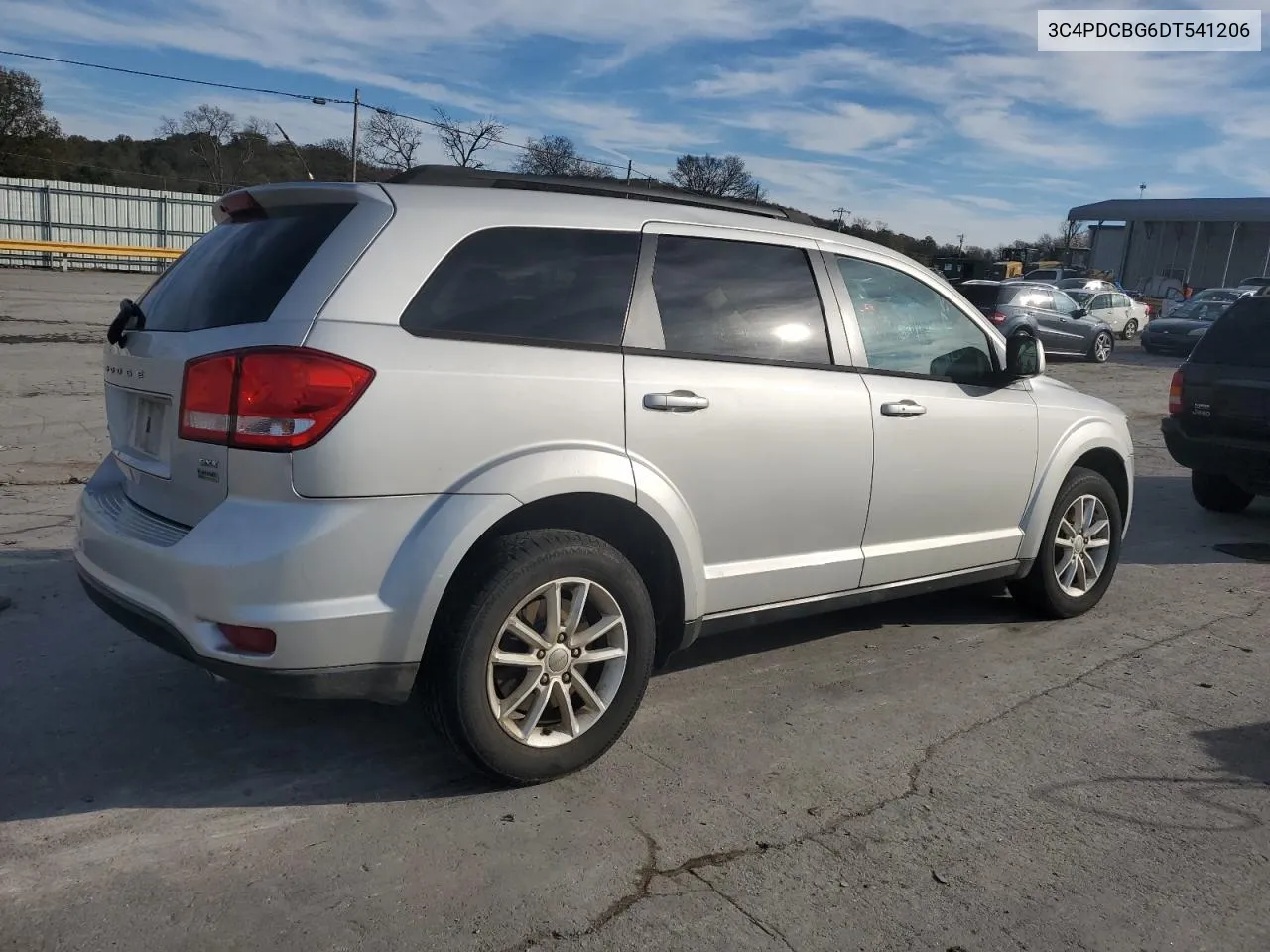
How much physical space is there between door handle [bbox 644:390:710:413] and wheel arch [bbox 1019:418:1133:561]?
2.21m

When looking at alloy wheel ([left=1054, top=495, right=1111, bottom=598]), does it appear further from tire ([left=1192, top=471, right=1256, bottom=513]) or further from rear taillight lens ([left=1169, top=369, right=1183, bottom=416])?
tire ([left=1192, top=471, right=1256, bottom=513])

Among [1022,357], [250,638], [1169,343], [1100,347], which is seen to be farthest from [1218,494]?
[1169,343]

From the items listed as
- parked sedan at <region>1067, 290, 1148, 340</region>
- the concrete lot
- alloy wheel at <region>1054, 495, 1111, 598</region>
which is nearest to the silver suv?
the concrete lot

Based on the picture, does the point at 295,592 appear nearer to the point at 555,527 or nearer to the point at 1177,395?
the point at 555,527

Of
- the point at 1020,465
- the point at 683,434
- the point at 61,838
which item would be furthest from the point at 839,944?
the point at 1020,465

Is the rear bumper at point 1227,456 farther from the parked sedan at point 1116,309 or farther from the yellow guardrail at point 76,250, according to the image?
the yellow guardrail at point 76,250

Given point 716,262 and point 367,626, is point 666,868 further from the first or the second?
point 716,262

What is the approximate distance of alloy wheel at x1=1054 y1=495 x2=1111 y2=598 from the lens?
5.43m

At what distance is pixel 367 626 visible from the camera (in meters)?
3.06

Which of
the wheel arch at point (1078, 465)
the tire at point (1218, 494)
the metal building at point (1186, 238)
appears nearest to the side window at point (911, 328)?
the wheel arch at point (1078, 465)

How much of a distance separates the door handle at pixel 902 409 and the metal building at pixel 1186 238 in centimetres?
5885

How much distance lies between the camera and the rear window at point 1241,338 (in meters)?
7.82

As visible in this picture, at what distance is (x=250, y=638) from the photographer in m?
3.00

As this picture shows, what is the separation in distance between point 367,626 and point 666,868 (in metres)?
1.09
